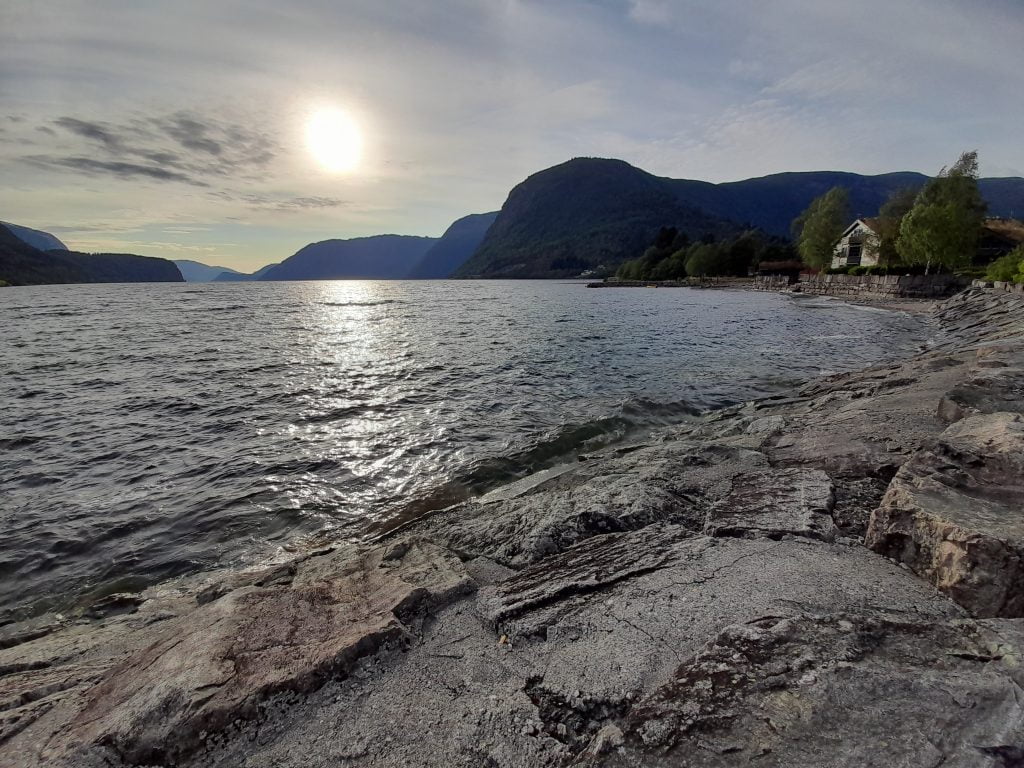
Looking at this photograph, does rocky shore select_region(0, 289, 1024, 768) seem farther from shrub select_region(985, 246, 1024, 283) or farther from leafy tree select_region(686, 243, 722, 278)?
leafy tree select_region(686, 243, 722, 278)

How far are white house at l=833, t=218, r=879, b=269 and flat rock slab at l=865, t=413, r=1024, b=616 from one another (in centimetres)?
10032

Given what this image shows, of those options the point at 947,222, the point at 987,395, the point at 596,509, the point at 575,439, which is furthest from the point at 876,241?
the point at 596,509

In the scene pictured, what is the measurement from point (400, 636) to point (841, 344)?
109 feet

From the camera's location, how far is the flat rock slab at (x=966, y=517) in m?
3.65

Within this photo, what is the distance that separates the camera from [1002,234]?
270ft

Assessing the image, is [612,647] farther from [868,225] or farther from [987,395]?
[868,225]

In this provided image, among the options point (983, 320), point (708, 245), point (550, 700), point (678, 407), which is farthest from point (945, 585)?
point (708, 245)

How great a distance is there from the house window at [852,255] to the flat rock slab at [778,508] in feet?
391

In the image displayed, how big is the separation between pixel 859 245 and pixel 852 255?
12.8 ft

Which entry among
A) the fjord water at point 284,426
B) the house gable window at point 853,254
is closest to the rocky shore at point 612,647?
the fjord water at point 284,426

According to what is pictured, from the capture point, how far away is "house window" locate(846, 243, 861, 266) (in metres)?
100

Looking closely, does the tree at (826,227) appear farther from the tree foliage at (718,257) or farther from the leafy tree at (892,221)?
the tree foliage at (718,257)

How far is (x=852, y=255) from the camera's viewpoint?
4013 inches

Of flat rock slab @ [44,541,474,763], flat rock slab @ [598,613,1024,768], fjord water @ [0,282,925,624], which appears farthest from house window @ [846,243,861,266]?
flat rock slab @ [44,541,474,763]
